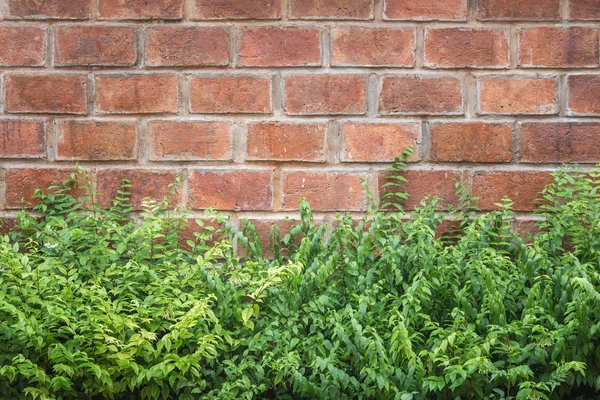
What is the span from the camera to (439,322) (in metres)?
2.04

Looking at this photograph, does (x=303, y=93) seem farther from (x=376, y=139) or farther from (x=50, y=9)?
(x=50, y=9)

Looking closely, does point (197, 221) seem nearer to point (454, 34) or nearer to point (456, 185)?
point (456, 185)

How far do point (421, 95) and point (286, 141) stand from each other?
488mm

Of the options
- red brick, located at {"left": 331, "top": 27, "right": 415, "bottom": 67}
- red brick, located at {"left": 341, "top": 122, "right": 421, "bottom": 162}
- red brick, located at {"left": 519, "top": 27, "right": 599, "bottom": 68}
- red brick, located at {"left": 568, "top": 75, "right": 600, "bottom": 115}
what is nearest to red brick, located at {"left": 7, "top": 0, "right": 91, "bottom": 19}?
red brick, located at {"left": 331, "top": 27, "right": 415, "bottom": 67}

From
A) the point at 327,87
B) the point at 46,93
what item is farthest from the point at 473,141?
the point at 46,93

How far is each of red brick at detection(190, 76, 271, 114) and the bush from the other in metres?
0.38

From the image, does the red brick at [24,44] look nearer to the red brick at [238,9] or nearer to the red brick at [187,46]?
the red brick at [187,46]

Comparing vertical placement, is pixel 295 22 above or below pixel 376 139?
above

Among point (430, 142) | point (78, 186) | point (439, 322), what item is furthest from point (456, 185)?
point (78, 186)

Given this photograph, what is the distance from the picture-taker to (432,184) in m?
2.36

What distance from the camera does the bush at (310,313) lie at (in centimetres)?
180

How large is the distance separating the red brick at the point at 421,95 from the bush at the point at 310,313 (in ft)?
1.20

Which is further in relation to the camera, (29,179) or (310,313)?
(29,179)

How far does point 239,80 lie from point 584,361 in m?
1.38
